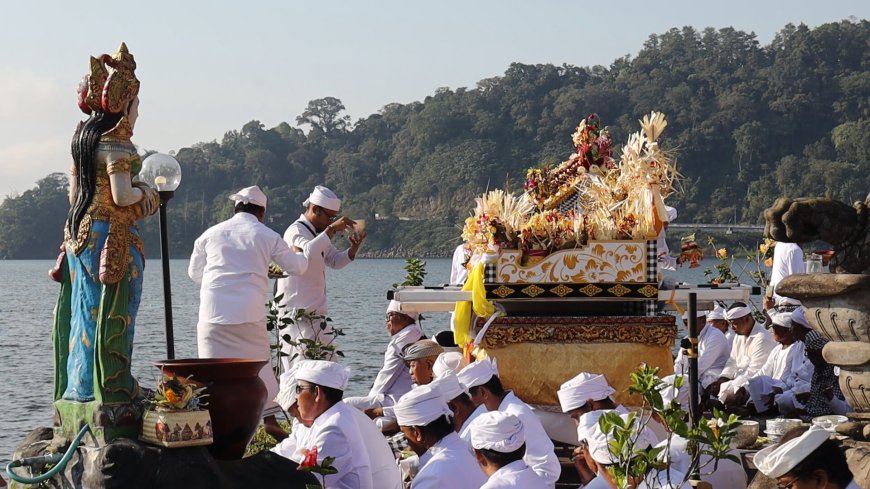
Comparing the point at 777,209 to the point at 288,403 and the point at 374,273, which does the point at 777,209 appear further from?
the point at 374,273

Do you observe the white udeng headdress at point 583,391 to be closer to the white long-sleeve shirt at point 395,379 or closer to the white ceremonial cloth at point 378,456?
the white ceremonial cloth at point 378,456

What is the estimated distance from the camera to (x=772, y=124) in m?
74.8

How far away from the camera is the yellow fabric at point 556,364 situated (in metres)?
9.02

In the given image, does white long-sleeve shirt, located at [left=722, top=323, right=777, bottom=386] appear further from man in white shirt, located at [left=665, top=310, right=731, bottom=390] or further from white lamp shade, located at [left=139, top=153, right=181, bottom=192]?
white lamp shade, located at [left=139, top=153, right=181, bottom=192]

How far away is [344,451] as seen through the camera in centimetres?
649

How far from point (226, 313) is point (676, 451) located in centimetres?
341

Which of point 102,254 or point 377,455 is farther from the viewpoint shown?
point 102,254

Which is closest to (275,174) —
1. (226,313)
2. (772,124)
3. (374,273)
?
(374,273)

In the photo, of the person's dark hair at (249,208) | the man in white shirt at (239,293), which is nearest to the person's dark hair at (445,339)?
the man in white shirt at (239,293)

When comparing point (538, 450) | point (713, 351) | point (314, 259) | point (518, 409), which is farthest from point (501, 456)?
point (713, 351)

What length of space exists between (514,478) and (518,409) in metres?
1.49

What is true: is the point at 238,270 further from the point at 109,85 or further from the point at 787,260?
the point at 787,260

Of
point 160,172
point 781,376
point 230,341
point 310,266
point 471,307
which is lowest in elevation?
point 781,376

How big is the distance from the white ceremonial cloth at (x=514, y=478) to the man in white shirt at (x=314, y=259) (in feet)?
13.8
